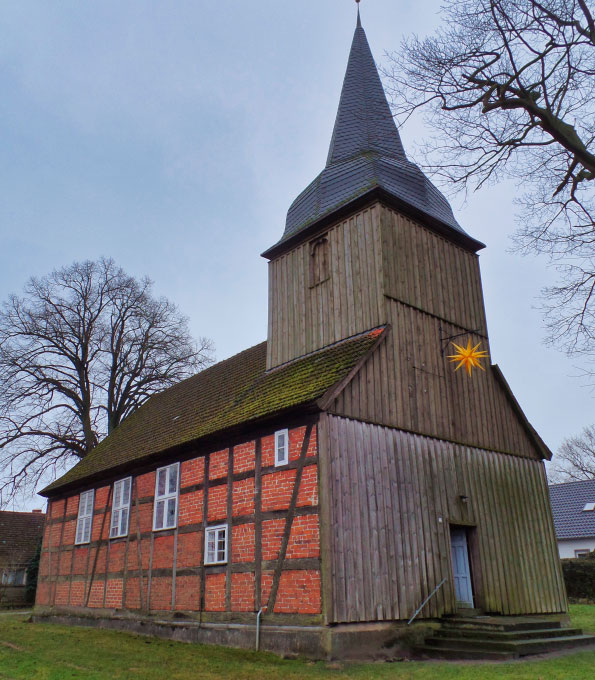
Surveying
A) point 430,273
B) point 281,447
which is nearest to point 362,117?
point 430,273

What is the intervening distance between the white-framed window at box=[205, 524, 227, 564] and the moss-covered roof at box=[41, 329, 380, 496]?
2.03 meters

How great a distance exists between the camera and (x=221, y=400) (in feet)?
55.7

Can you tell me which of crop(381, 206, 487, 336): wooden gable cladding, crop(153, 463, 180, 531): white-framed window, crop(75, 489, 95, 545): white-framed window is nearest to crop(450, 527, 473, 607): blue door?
crop(381, 206, 487, 336): wooden gable cladding

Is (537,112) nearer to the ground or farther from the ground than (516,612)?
farther from the ground

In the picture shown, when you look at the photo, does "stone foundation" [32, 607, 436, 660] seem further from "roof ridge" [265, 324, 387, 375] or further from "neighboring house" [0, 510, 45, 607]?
"neighboring house" [0, 510, 45, 607]

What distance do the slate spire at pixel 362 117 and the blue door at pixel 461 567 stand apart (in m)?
9.46

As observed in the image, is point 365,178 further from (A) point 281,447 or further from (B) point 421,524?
(B) point 421,524

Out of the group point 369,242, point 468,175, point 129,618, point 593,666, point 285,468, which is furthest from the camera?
point 129,618

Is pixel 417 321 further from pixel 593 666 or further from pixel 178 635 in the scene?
pixel 178 635

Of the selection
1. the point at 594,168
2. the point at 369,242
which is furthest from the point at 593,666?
the point at 369,242

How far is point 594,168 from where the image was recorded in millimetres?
9703

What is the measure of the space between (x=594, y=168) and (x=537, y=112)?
4.03 feet

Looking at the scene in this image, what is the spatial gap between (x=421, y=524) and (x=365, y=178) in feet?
26.3

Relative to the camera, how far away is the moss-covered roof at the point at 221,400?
12.8 metres
